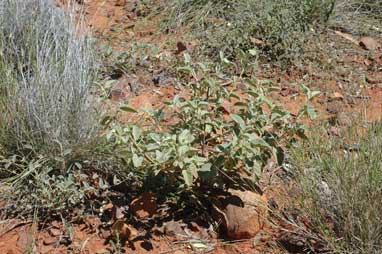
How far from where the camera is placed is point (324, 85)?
3.86 metres

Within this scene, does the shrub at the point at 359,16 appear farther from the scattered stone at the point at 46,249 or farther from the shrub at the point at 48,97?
the scattered stone at the point at 46,249

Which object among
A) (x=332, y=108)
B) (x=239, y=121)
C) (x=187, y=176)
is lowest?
(x=332, y=108)

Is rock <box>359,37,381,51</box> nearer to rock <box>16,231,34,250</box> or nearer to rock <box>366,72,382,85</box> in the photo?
rock <box>366,72,382,85</box>

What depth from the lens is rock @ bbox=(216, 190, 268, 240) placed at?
2.57m

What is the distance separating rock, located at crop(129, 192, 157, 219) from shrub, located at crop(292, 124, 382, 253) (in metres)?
0.65

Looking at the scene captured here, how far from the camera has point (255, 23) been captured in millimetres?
4117

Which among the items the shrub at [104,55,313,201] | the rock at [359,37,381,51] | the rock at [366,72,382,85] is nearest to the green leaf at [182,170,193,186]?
the shrub at [104,55,313,201]

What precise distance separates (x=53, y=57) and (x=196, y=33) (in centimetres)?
139

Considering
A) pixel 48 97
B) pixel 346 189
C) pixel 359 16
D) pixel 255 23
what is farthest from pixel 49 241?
pixel 359 16

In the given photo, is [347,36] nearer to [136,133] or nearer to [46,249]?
[136,133]

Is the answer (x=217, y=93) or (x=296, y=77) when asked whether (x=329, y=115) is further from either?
(x=217, y=93)

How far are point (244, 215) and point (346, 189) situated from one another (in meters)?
0.45

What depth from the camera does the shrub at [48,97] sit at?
273 centimetres

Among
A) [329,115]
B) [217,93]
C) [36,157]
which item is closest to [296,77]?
[329,115]
